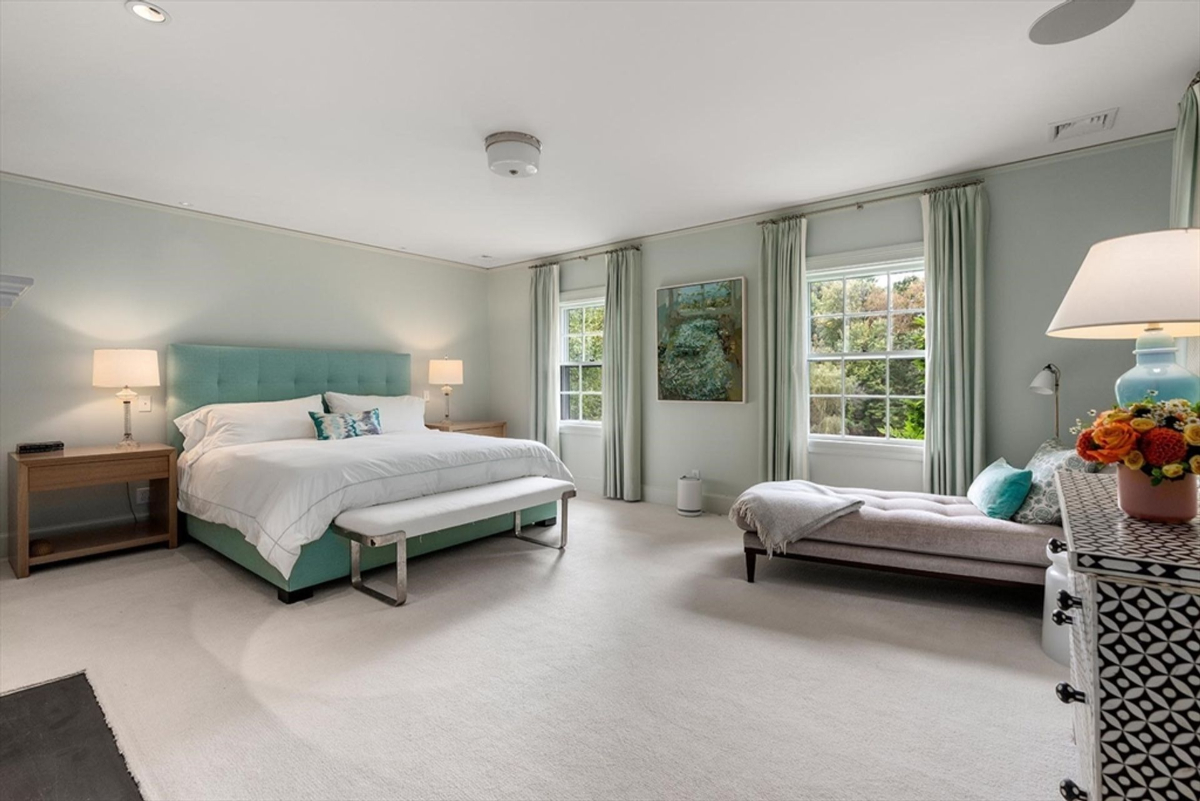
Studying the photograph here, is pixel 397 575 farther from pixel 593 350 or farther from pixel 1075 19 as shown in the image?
pixel 1075 19

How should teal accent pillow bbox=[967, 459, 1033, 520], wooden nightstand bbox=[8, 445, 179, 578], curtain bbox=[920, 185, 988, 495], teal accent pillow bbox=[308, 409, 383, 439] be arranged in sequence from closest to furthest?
teal accent pillow bbox=[967, 459, 1033, 520] < wooden nightstand bbox=[8, 445, 179, 578] < curtain bbox=[920, 185, 988, 495] < teal accent pillow bbox=[308, 409, 383, 439]

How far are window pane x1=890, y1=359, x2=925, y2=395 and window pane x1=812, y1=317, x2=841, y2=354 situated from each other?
0.45 m

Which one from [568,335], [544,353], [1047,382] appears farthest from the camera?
[568,335]

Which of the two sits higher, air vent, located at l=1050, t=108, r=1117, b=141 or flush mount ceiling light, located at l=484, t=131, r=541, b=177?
air vent, located at l=1050, t=108, r=1117, b=141

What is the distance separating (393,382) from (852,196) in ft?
14.8

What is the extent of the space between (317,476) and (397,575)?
702 mm

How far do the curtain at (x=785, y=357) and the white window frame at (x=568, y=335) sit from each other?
1797 mm

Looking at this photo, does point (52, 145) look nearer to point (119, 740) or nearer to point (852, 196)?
point (119, 740)

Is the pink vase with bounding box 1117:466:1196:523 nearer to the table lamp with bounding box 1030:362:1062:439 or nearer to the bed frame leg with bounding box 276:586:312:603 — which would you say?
the table lamp with bounding box 1030:362:1062:439

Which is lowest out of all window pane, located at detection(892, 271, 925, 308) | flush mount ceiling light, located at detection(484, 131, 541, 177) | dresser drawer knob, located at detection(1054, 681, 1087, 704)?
dresser drawer knob, located at detection(1054, 681, 1087, 704)

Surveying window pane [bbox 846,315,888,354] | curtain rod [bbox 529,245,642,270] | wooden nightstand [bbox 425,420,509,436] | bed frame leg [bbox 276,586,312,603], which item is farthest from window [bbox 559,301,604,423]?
bed frame leg [bbox 276,586,312,603]

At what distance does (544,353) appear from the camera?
617 centimetres

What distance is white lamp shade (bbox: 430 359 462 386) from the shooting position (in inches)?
234

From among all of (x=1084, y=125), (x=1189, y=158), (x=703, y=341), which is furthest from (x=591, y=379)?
(x=1189, y=158)
